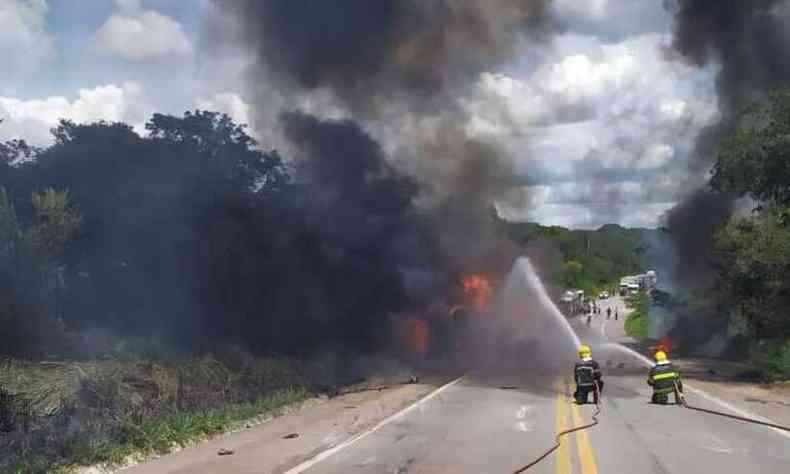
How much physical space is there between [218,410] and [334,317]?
1804 centimetres

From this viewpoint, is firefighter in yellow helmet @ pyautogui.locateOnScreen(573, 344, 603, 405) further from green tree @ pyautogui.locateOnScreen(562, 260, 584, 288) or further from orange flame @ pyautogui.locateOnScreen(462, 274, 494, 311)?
green tree @ pyautogui.locateOnScreen(562, 260, 584, 288)

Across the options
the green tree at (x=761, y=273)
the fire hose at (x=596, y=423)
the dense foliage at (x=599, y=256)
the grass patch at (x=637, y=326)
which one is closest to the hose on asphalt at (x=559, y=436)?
the fire hose at (x=596, y=423)

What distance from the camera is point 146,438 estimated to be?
42.3ft

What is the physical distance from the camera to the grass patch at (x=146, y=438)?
440 inches

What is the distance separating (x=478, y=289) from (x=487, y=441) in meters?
25.3

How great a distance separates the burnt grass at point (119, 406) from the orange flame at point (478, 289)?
Answer: 17529 mm

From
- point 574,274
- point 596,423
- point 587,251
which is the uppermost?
point 587,251

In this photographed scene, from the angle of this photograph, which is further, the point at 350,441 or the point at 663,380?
the point at 663,380

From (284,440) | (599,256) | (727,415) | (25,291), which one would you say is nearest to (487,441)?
(284,440)

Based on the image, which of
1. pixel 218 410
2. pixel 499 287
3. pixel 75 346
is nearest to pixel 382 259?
pixel 499 287

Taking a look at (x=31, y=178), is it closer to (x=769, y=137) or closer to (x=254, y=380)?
(x=254, y=380)

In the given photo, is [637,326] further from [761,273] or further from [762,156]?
[761,273]

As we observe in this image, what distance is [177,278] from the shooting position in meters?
34.0

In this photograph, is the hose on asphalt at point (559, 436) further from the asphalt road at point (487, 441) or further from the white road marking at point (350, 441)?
the white road marking at point (350, 441)
